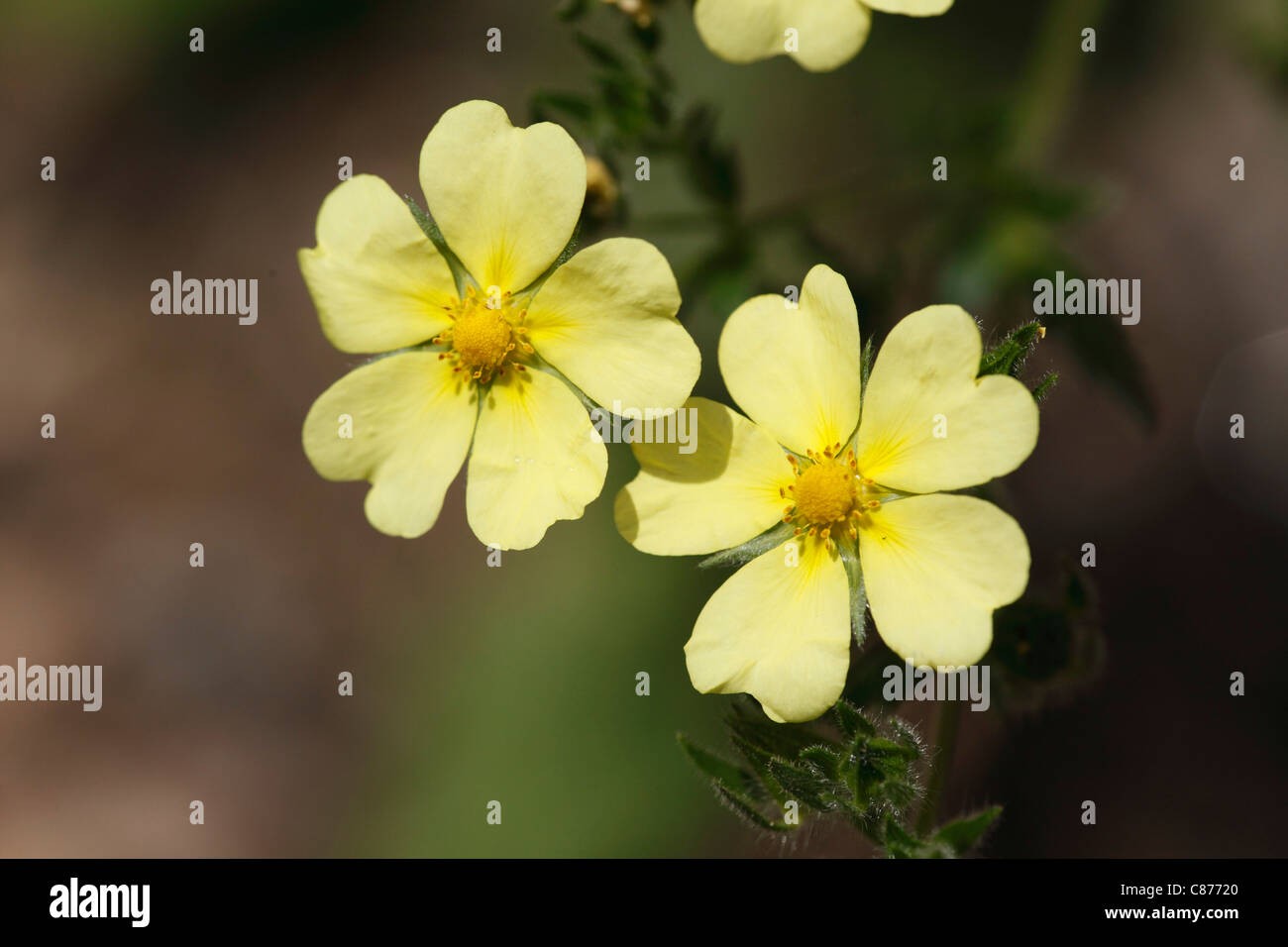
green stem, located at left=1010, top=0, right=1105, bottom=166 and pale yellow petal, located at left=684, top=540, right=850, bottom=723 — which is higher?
green stem, located at left=1010, top=0, right=1105, bottom=166

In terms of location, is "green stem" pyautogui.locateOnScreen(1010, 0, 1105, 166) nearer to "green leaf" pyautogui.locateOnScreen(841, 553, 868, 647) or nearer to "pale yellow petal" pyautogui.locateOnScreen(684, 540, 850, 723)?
"green leaf" pyautogui.locateOnScreen(841, 553, 868, 647)

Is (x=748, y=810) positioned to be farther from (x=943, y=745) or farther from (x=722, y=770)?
(x=943, y=745)

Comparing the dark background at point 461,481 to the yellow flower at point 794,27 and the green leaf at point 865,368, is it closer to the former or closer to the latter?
the green leaf at point 865,368

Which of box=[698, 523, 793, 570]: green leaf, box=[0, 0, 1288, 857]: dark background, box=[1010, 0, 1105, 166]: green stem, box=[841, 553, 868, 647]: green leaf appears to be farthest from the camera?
box=[0, 0, 1288, 857]: dark background

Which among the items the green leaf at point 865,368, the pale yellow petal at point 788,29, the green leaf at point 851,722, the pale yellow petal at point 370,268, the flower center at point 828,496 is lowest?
the green leaf at point 851,722

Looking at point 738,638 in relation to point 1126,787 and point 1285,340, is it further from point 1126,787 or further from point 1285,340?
point 1285,340

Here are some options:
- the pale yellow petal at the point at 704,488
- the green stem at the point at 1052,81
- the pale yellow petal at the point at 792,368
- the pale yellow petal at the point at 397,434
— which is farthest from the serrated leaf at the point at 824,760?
the green stem at the point at 1052,81

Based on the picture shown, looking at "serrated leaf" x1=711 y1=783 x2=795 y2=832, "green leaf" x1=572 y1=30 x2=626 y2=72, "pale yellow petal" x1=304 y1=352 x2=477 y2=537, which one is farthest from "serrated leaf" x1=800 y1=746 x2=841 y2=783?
"green leaf" x1=572 y1=30 x2=626 y2=72
